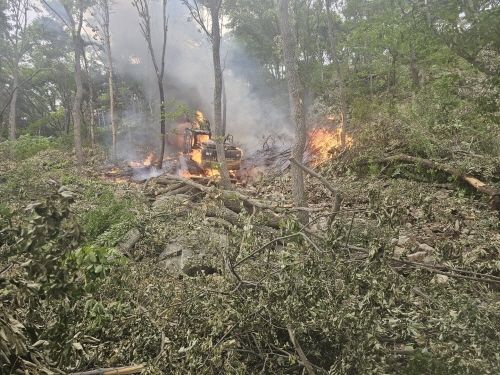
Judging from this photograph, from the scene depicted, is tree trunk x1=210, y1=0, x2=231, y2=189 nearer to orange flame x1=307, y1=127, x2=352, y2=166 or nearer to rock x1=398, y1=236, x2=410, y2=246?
orange flame x1=307, y1=127, x2=352, y2=166

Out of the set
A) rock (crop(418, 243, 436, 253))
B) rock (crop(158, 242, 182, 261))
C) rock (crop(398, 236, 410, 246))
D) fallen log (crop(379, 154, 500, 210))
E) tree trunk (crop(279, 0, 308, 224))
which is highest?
tree trunk (crop(279, 0, 308, 224))

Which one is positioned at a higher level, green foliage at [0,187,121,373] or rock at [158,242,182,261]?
green foliage at [0,187,121,373]

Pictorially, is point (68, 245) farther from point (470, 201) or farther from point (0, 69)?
point (0, 69)

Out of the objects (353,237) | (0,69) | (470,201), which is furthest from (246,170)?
(0,69)

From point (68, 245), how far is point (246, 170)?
14891 millimetres

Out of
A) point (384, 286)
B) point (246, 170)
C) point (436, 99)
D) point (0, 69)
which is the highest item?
point (0, 69)

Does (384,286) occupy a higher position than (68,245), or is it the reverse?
(68,245)

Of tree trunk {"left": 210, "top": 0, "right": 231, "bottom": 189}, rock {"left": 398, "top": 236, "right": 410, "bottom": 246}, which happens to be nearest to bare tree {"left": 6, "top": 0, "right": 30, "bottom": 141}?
tree trunk {"left": 210, "top": 0, "right": 231, "bottom": 189}

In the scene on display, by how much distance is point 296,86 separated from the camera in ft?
28.2

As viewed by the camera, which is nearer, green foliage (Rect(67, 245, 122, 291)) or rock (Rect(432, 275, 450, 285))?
rock (Rect(432, 275, 450, 285))

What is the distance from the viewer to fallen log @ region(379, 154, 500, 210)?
7277mm

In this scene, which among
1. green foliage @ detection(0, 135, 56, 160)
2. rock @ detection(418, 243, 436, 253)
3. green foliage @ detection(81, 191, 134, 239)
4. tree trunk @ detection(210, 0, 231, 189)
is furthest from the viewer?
green foliage @ detection(0, 135, 56, 160)

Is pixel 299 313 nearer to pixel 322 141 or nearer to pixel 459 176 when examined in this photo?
pixel 459 176

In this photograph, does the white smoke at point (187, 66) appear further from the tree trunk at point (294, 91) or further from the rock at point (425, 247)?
the rock at point (425, 247)
